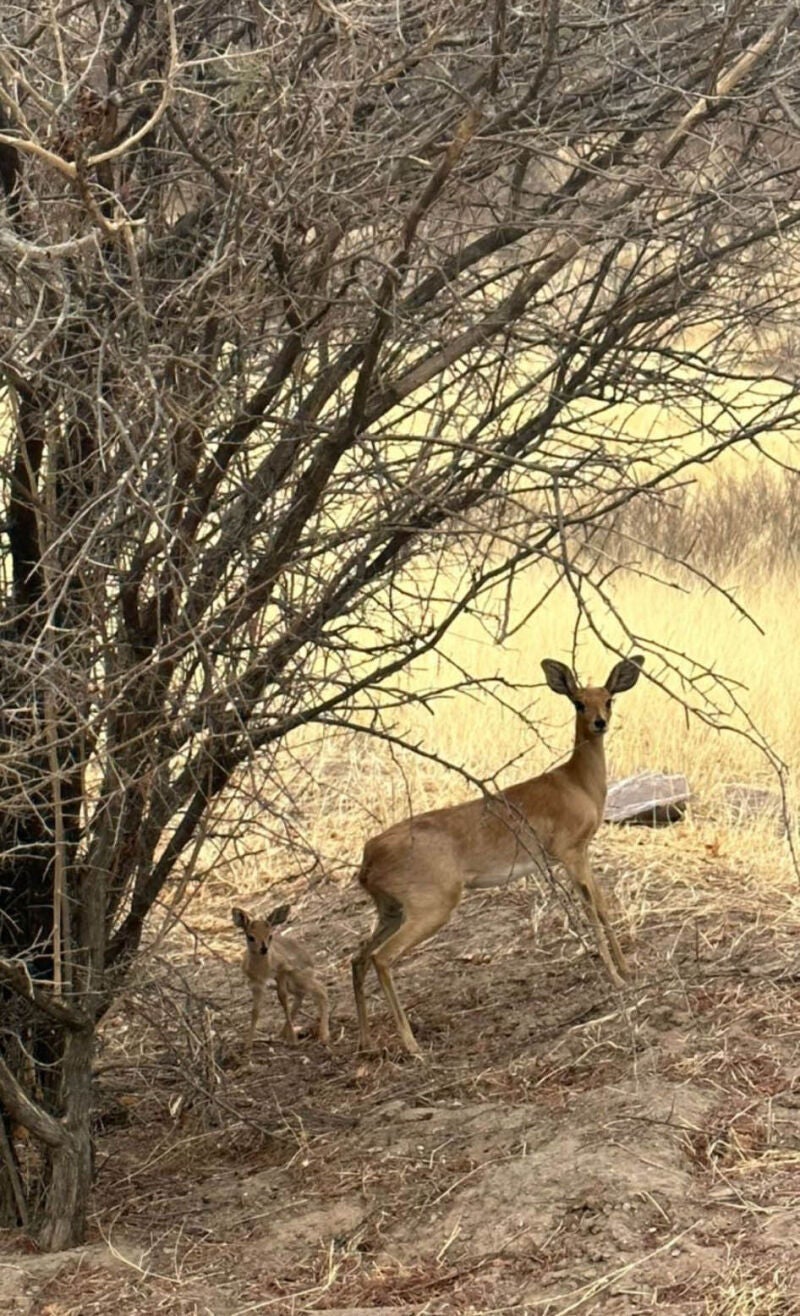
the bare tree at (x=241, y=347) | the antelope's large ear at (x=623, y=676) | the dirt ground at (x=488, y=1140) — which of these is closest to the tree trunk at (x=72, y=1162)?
the bare tree at (x=241, y=347)

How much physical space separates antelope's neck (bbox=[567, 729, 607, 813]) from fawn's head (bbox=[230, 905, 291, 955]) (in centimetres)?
128

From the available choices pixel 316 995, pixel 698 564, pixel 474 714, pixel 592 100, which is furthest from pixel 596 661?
pixel 592 100

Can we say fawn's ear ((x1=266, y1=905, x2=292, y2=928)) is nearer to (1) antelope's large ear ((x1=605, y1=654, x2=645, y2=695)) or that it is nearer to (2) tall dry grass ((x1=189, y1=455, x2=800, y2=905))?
(2) tall dry grass ((x1=189, y1=455, x2=800, y2=905))

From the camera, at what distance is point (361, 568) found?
6.38 m

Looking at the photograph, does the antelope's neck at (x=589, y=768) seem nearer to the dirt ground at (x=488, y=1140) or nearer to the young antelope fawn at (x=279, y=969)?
the dirt ground at (x=488, y=1140)

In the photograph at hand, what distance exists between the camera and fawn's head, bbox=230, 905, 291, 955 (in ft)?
24.8

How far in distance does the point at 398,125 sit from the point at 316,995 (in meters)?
3.34

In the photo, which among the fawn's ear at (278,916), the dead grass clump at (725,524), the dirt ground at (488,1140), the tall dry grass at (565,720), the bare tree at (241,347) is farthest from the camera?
the dead grass clump at (725,524)

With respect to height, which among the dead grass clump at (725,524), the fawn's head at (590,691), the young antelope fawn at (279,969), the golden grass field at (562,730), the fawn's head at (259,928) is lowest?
the young antelope fawn at (279,969)

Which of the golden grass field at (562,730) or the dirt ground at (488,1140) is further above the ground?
the golden grass field at (562,730)

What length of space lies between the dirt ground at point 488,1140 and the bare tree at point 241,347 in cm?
46

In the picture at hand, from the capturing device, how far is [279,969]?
7.64m

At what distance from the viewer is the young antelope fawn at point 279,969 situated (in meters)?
7.61

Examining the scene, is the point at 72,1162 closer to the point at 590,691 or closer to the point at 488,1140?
the point at 488,1140
